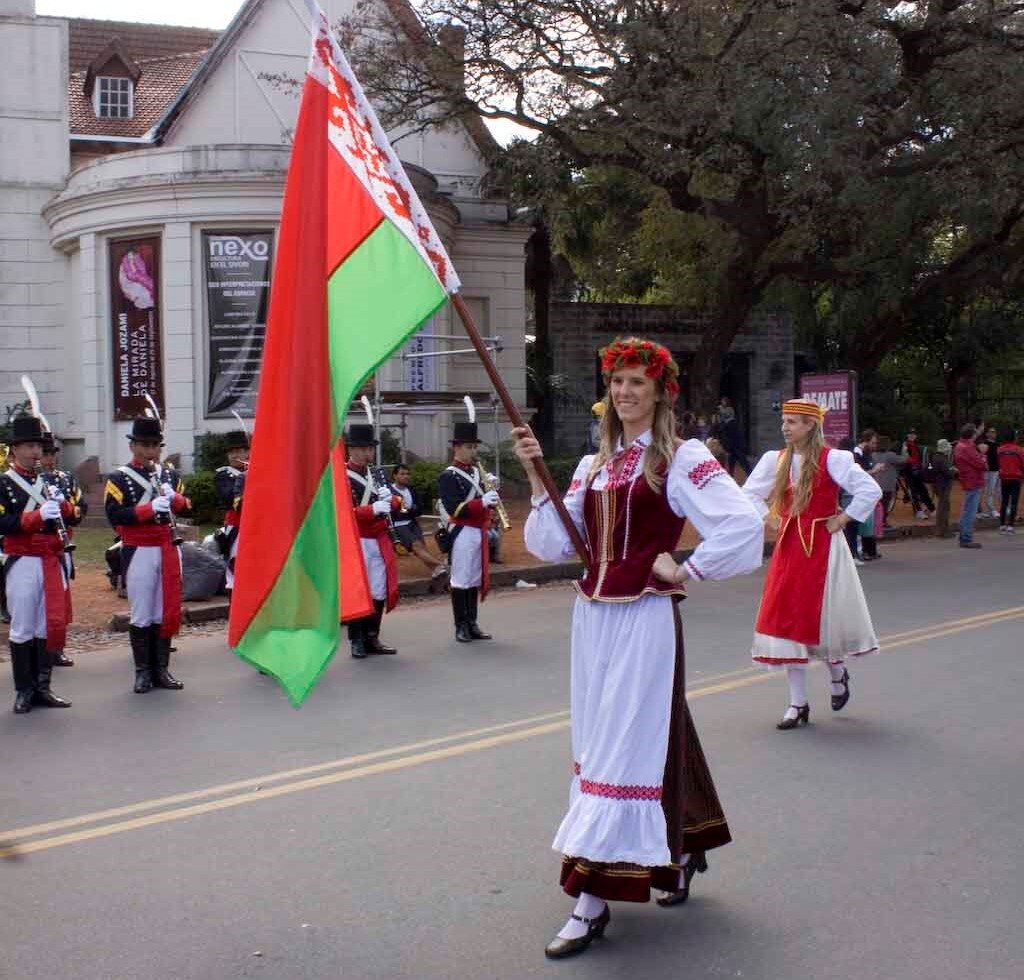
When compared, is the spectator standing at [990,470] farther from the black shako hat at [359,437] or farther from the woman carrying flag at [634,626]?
the woman carrying flag at [634,626]

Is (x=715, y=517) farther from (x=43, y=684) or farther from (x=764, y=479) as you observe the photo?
(x=43, y=684)

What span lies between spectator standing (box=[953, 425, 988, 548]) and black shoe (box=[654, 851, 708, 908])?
1649cm

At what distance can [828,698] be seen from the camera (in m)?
8.74

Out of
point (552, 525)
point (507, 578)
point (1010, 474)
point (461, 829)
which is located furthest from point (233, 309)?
point (552, 525)

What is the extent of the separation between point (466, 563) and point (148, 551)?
9.59 feet

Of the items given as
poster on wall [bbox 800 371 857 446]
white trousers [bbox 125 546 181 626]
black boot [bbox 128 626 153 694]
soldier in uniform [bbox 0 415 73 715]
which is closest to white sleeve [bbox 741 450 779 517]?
white trousers [bbox 125 546 181 626]

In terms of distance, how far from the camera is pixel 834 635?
8.09 metres

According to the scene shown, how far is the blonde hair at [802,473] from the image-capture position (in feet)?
Answer: 26.9

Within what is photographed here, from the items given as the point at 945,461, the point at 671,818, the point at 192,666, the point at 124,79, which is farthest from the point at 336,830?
the point at 124,79

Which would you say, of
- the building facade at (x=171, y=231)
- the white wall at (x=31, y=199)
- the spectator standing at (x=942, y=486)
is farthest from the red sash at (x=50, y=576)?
the white wall at (x=31, y=199)

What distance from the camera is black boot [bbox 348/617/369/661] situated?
1088 cm

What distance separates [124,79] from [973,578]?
20.4 meters

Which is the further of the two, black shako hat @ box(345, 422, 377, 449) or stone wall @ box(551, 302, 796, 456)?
stone wall @ box(551, 302, 796, 456)

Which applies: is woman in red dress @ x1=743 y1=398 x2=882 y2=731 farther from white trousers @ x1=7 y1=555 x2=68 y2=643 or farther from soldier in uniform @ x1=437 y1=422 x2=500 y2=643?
white trousers @ x1=7 y1=555 x2=68 y2=643
